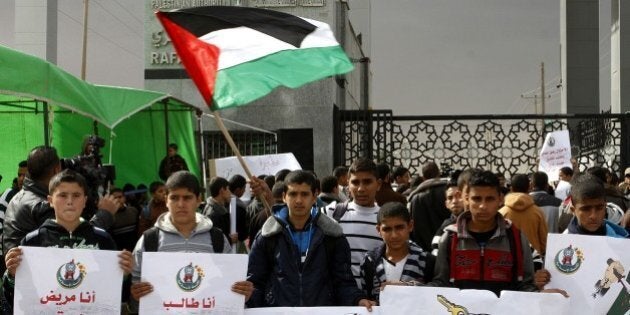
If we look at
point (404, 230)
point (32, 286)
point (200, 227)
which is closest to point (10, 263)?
point (32, 286)

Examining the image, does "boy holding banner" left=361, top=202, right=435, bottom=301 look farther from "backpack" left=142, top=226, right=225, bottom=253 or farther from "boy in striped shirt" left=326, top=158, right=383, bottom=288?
"backpack" left=142, top=226, right=225, bottom=253

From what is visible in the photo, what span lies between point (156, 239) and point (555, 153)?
33.2ft

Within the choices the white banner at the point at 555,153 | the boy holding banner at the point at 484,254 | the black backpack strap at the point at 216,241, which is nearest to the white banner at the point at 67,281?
the black backpack strap at the point at 216,241

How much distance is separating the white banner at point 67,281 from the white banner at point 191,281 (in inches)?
7.2

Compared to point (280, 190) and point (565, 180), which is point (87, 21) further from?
point (280, 190)

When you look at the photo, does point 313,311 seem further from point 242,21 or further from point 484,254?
point 242,21

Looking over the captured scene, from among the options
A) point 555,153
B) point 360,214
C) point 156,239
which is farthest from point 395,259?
point 555,153

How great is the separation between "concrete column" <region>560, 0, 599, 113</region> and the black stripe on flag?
1673 centimetres

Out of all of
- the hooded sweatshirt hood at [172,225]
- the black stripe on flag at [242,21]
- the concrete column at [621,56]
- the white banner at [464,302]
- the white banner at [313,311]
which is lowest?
the white banner at [313,311]

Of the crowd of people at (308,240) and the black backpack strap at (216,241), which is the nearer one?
the crowd of people at (308,240)

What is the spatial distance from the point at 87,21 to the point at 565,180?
2184 centimetres

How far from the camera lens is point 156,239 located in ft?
17.7

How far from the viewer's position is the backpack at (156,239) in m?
5.38

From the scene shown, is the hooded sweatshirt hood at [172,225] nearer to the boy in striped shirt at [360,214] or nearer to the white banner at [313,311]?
the white banner at [313,311]
